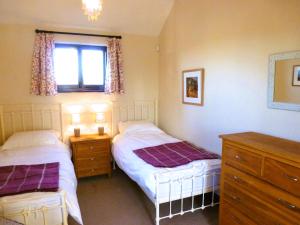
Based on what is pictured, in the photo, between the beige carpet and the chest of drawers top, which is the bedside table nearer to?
the beige carpet

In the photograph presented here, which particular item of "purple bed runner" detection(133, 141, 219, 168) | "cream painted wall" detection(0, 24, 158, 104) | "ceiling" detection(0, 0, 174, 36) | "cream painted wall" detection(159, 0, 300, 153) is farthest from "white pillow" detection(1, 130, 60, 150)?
"cream painted wall" detection(159, 0, 300, 153)

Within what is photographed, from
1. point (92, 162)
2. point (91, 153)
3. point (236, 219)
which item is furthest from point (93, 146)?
point (236, 219)

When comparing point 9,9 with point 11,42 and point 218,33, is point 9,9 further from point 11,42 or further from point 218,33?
point 218,33

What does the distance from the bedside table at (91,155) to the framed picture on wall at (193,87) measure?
62.1 inches

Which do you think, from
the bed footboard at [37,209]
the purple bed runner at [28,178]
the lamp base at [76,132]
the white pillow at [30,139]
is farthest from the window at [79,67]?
the bed footboard at [37,209]

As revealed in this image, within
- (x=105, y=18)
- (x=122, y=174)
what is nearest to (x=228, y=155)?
(x=122, y=174)

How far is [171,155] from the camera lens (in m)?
2.97

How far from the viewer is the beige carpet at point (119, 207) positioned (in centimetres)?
271

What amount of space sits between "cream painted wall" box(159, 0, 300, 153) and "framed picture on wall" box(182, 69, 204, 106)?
0.32ft

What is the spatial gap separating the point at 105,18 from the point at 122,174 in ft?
9.40

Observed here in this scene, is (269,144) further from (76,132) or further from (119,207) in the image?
(76,132)

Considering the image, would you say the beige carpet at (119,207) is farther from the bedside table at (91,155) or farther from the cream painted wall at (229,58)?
the cream painted wall at (229,58)

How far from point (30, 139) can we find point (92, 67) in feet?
5.58

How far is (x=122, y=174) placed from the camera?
412cm
